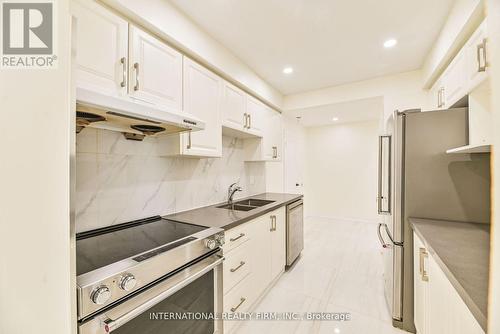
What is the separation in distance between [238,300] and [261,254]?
458 millimetres

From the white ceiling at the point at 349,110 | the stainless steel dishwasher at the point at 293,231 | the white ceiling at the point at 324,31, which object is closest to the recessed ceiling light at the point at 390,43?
the white ceiling at the point at 324,31

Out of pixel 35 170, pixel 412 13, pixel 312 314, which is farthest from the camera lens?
pixel 312 314

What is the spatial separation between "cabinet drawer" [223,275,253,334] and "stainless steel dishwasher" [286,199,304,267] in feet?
2.89

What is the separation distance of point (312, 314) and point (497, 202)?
80.0 inches

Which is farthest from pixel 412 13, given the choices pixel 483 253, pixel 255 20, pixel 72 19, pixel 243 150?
pixel 72 19

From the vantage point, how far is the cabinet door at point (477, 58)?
4.28 ft

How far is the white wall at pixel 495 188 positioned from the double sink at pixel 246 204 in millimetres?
2051

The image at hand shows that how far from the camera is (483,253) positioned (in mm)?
1008

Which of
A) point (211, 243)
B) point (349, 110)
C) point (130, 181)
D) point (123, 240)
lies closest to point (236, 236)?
point (211, 243)

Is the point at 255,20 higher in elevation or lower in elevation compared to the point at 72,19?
higher

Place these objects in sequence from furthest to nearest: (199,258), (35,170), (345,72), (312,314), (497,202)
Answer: (345,72) < (312,314) < (199,258) < (35,170) < (497,202)

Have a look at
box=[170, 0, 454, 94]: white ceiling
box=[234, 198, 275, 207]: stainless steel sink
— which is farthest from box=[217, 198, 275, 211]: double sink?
box=[170, 0, 454, 94]: white ceiling

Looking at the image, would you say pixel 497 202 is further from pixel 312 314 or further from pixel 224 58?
pixel 224 58

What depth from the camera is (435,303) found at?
1092 mm
